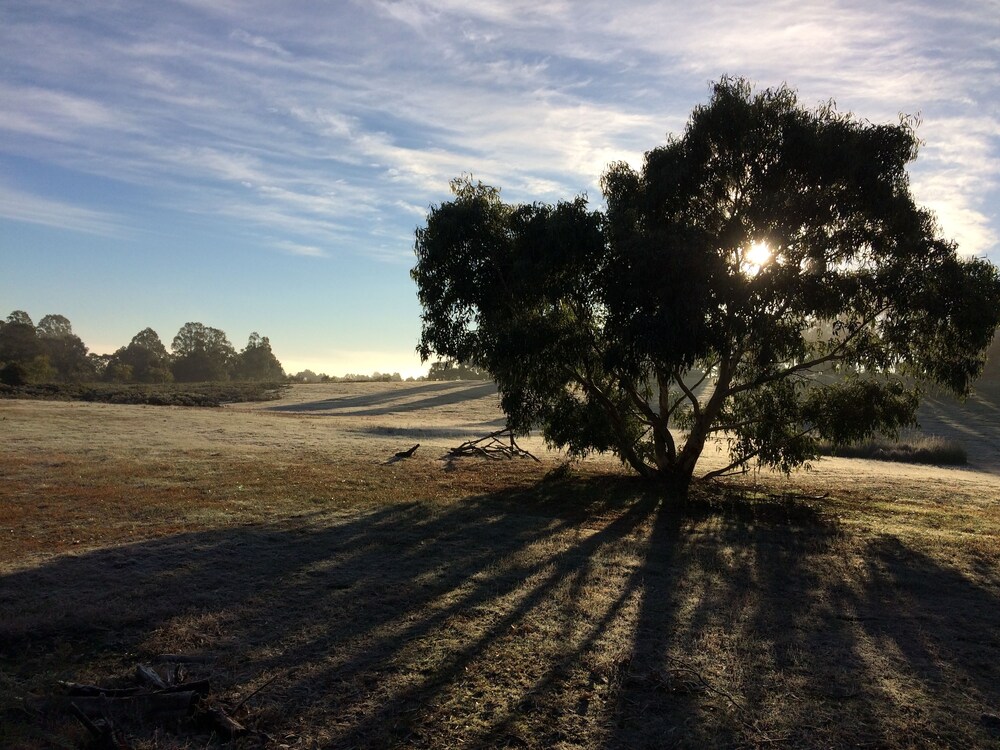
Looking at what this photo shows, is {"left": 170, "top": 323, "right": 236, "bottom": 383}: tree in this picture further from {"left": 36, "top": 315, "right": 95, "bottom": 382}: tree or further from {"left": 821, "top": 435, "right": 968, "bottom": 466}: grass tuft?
{"left": 821, "top": 435, "right": 968, "bottom": 466}: grass tuft

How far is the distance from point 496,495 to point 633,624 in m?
10.1

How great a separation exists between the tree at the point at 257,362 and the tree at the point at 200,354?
79.1 inches

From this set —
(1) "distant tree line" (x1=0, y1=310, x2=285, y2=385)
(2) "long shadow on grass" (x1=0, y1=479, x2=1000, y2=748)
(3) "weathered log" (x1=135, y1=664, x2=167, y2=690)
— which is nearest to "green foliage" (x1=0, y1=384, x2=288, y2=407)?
(1) "distant tree line" (x1=0, y1=310, x2=285, y2=385)

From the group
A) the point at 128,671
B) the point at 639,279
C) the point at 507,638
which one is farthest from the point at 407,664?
the point at 639,279

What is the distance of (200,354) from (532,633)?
326 feet

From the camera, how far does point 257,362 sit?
109250 mm

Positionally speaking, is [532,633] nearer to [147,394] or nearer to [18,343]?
[147,394]

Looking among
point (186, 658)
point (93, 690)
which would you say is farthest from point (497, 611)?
point (93, 690)

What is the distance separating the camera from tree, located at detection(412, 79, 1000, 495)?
621 inches

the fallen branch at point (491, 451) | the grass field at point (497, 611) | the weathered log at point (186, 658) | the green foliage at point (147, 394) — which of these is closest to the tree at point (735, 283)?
the grass field at point (497, 611)

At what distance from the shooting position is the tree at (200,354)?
315ft

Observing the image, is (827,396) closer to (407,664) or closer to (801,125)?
(801,125)

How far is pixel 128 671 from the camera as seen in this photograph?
651 cm

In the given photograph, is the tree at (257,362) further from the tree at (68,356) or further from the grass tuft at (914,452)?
the grass tuft at (914,452)
